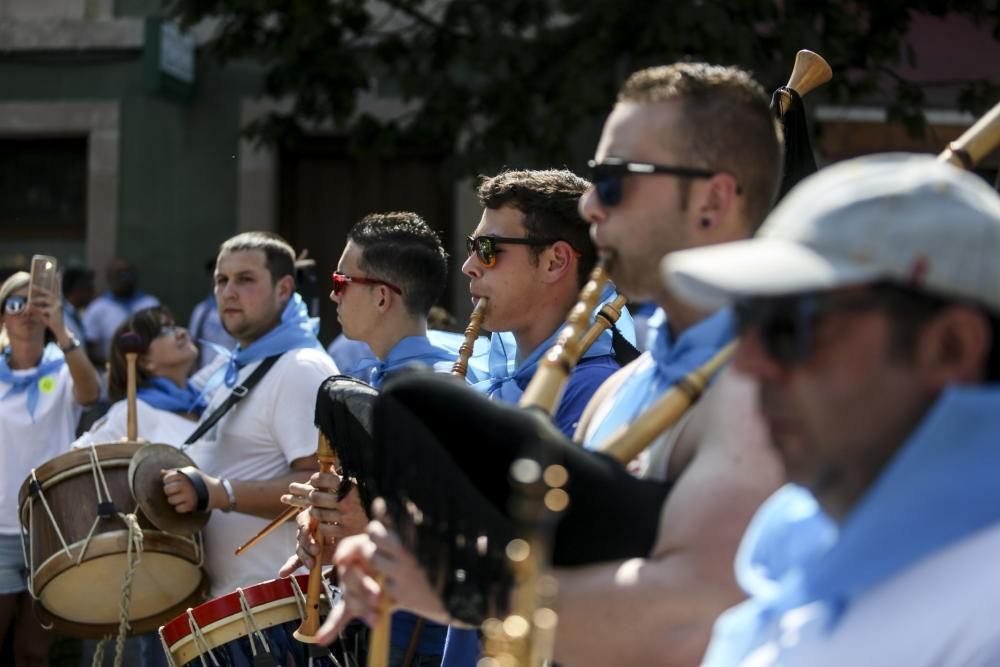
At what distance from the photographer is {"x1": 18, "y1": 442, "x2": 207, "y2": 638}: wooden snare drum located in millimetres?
5164

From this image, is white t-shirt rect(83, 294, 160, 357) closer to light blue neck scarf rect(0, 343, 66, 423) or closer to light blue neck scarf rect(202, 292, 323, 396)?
light blue neck scarf rect(0, 343, 66, 423)

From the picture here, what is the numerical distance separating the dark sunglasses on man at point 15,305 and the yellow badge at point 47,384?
33 centimetres

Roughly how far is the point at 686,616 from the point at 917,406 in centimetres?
74

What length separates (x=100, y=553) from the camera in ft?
16.9

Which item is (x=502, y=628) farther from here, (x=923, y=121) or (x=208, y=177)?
(x=208, y=177)

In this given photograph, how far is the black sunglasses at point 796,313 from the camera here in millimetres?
1623

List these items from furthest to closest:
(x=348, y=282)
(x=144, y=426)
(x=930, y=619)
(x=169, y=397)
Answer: (x=169, y=397), (x=144, y=426), (x=348, y=282), (x=930, y=619)

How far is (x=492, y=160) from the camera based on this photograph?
29.8 ft

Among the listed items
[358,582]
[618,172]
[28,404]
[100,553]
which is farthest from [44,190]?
→ [358,582]

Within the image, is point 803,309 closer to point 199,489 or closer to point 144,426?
point 199,489

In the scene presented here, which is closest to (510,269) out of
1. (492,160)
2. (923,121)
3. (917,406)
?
(917,406)

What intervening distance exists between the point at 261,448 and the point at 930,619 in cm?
387

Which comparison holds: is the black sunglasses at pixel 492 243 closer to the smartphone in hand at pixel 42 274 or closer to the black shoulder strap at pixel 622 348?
the black shoulder strap at pixel 622 348

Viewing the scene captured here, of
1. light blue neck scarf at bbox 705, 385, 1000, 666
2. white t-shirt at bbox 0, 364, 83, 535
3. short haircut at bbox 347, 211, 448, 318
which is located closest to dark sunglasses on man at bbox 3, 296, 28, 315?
white t-shirt at bbox 0, 364, 83, 535
